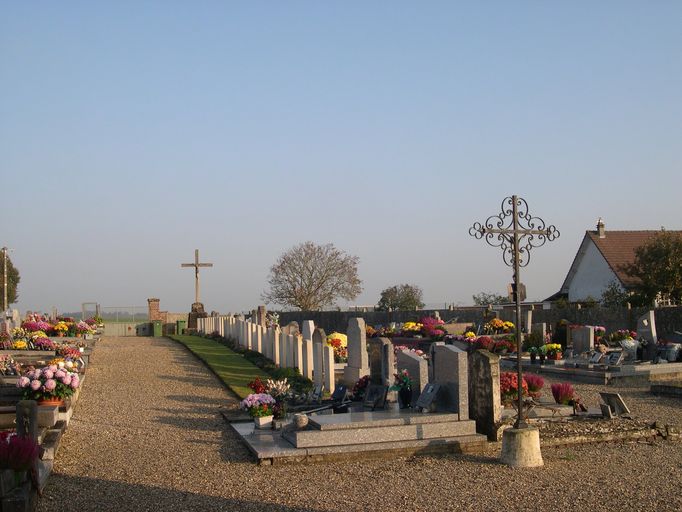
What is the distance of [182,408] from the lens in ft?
48.8

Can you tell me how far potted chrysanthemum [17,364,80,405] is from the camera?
1209cm

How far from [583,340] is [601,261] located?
24360mm

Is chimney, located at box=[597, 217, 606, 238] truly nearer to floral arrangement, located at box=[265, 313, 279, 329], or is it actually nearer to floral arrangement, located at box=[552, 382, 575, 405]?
floral arrangement, located at box=[265, 313, 279, 329]

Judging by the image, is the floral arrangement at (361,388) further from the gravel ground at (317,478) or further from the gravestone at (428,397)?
the gravel ground at (317,478)

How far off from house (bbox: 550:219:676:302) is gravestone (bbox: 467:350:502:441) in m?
34.6

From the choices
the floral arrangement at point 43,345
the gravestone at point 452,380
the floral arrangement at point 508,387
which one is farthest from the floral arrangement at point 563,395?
the floral arrangement at point 43,345

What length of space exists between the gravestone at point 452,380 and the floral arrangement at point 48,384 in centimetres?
563

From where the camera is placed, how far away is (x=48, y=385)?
39.6 ft

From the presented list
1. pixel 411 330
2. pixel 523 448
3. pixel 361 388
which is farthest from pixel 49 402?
pixel 411 330

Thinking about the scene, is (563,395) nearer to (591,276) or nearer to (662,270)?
(662,270)

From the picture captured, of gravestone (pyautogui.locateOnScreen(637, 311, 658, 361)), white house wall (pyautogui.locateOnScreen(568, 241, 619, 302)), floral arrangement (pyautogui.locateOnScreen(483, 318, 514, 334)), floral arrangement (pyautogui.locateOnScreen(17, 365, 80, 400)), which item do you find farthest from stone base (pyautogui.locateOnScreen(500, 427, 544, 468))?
white house wall (pyautogui.locateOnScreen(568, 241, 619, 302))

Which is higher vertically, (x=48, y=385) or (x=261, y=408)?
(x=48, y=385)

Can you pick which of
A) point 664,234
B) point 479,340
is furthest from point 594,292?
point 479,340

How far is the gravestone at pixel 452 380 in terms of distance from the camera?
11.1 metres
